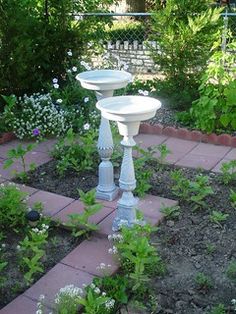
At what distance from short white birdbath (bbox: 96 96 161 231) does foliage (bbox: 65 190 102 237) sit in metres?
0.17

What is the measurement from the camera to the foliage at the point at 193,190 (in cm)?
349

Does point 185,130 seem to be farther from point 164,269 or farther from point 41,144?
point 164,269

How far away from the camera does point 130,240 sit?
2750 mm

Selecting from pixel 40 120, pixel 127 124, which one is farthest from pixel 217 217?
pixel 40 120

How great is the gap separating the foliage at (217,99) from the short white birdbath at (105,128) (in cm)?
148

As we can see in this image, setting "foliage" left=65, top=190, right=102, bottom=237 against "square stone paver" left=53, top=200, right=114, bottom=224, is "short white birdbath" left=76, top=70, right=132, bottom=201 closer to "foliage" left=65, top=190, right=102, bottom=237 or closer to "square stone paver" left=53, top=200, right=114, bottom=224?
"square stone paver" left=53, top=200, right=114, bottom=224

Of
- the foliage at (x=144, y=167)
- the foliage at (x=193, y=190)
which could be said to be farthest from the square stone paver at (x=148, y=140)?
the foliage at (x=193, y=190)

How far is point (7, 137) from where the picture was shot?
508 cm

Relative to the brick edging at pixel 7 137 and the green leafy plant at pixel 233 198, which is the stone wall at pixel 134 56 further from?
the green leafy plant at pixel 233 198

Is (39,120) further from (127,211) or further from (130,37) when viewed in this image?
(130,37)

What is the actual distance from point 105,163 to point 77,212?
0.45 m

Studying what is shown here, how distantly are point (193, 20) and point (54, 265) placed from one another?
3.68 m

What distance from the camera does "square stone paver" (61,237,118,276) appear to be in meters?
2.80

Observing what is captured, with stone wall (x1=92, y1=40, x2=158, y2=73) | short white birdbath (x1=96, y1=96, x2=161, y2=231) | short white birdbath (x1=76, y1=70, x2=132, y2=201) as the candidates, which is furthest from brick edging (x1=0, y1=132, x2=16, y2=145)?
stone wall (x1=92, y1=40, x2=158, y2=73)
